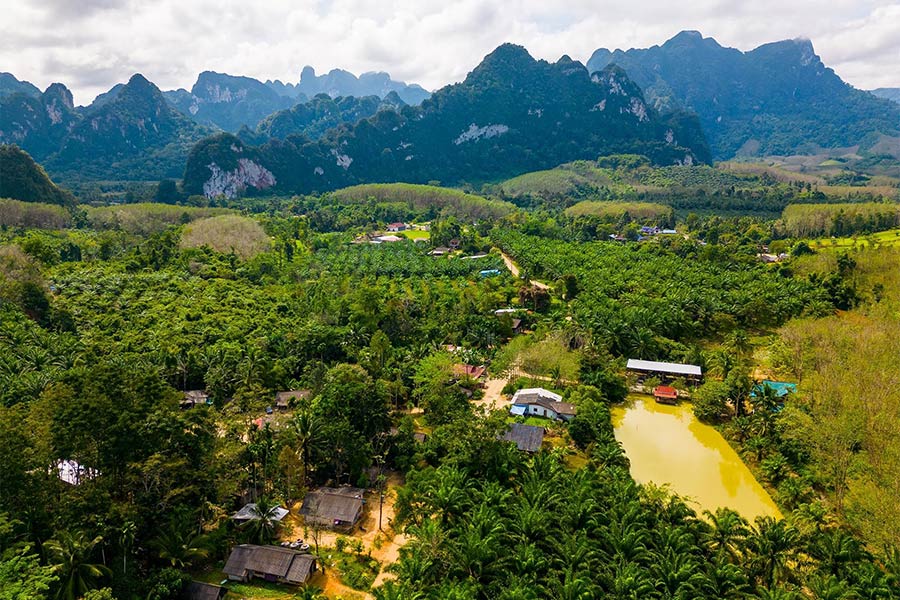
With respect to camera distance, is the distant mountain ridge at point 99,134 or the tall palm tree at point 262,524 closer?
the tall palm tree at point 262,524

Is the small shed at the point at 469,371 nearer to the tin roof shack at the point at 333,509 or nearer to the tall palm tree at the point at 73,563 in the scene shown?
the tin roof shack at the point at 333,509

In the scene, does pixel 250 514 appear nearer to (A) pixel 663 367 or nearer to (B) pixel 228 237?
(A) pixel 663 367

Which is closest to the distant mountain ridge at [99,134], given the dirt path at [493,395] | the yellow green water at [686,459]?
the dirt path at [493,395]

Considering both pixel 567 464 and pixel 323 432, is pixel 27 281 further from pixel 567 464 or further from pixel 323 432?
pixel 567 464

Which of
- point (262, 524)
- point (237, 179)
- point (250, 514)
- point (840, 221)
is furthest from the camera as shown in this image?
point (237, 179)

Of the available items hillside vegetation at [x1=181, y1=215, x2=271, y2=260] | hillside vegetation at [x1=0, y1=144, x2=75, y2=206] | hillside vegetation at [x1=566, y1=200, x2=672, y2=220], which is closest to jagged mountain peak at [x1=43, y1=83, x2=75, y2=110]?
hillside vegetation at [x1=0, y1=144, x2=75, y2=206]

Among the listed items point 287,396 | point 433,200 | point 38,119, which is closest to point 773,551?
point 287,396
